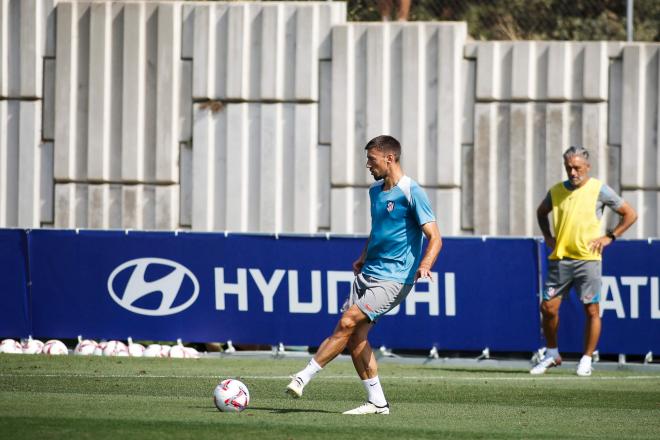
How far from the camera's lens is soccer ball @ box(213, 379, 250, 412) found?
30.1 ft

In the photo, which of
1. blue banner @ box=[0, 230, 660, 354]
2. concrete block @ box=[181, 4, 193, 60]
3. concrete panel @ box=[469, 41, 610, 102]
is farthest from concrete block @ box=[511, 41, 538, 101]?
concrete block @ box=[181, 4, 193, 60]

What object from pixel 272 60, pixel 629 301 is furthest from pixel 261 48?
pixel 629 301

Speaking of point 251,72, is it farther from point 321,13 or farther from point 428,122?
point 428,122

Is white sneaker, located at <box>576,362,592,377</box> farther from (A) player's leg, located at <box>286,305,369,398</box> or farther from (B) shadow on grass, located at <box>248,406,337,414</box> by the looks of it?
(A) player's leg, located at <box>286,305,369,398</box>

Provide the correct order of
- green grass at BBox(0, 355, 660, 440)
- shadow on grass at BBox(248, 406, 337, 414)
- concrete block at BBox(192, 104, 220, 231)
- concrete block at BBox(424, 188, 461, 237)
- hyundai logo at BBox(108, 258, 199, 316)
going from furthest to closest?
concrete block at BBox(192, 104, 220, 231)
concrete block at BBox(424, 188, 461, 237)
hyundai logo at BBox(108, 258, 199, 316)
shadow on grass at BBox(248, 406, 337, 414)
green grass at BBox(0, 355, 660, 440)

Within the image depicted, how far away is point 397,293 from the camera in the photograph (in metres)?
9.29

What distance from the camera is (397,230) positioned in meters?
9.28

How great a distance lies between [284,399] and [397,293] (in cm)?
189

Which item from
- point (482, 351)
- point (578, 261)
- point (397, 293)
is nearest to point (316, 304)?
point (482, 351)

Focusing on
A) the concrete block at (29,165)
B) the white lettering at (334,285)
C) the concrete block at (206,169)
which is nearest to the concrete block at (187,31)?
the concrete block at (206,169)

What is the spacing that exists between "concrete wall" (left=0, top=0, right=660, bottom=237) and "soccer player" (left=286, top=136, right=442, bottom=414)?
29.3ft

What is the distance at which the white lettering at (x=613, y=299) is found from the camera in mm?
14748

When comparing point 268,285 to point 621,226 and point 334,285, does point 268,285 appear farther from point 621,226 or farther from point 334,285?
point 621,226

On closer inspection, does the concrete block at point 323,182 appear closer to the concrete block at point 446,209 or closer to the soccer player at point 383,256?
the concrete block at point 446,209
